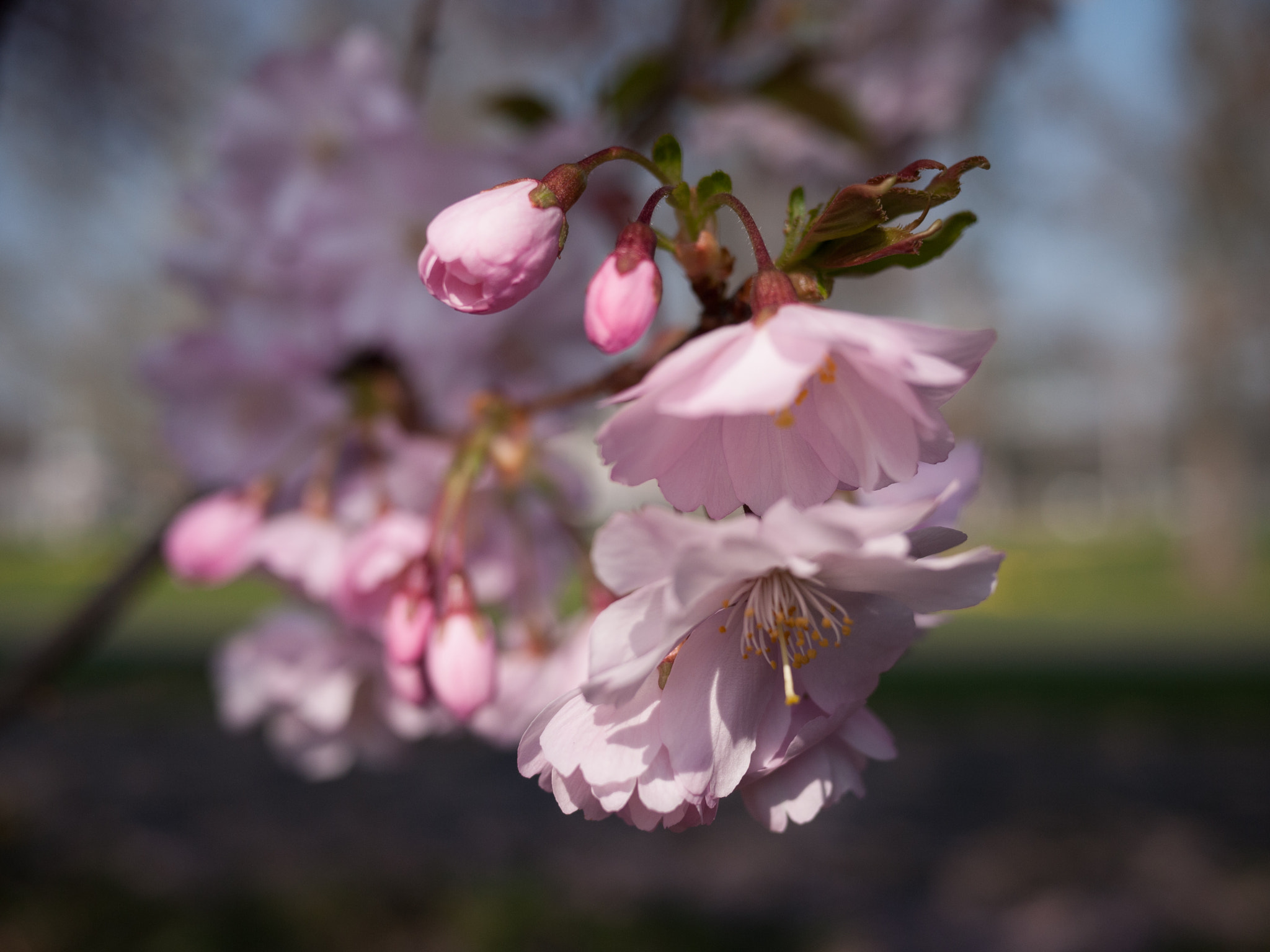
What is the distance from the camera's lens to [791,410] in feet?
1.94

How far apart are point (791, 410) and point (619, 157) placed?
185mm

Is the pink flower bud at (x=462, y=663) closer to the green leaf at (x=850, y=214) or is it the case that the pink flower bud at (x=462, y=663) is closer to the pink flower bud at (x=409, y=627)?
the pink flower bud at (x=409, y=627)

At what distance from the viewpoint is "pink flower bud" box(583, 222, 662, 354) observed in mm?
566

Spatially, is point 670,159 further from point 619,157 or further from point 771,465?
point 771,465

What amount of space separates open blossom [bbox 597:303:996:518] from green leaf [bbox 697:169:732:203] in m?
0.12

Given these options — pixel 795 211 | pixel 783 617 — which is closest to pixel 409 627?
pixel 783 617

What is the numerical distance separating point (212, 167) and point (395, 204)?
0.36 m

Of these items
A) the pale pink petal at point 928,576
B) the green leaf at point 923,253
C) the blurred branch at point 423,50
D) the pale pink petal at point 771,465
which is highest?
the blurred branch at point 423,50

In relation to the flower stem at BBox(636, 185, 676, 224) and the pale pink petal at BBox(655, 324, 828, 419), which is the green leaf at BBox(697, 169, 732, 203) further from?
Answer: the pale pink petal at BBox(655, 324, 828, 419)

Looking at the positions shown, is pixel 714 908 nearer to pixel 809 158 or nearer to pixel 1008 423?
pixel 809 158

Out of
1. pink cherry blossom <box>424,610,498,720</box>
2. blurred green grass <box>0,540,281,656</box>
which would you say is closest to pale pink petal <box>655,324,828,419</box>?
pink cherry blossom <box>424,610,498,720</box>

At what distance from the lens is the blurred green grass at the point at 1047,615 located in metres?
9.02

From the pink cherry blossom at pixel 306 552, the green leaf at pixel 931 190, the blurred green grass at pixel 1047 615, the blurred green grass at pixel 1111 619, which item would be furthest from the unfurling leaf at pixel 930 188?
the blurred green grass at pixel 1111 619

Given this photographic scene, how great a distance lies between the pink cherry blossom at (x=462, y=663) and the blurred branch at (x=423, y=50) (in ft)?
2.92
